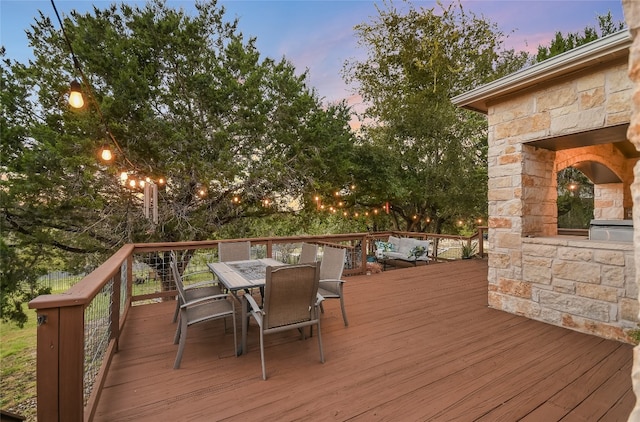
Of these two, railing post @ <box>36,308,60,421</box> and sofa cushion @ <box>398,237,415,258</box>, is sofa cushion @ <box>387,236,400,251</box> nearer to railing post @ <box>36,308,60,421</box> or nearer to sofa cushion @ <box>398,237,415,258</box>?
sofa cushion @ <box>398,237,415,258</box>

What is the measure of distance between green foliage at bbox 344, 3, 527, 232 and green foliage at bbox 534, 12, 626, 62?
121 cm

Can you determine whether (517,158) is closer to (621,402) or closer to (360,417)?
(621,402)

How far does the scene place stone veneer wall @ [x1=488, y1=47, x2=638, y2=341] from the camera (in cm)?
283

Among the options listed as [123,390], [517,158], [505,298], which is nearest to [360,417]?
[123,390]

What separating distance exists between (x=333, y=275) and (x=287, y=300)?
123 centimetres

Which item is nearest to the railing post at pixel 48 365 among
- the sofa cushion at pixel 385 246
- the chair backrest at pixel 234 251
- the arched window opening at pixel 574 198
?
the chair backrest at pixel 234 251

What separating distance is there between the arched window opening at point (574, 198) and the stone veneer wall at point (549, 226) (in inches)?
333

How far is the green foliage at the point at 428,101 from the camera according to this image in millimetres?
10258

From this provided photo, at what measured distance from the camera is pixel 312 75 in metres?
10.6

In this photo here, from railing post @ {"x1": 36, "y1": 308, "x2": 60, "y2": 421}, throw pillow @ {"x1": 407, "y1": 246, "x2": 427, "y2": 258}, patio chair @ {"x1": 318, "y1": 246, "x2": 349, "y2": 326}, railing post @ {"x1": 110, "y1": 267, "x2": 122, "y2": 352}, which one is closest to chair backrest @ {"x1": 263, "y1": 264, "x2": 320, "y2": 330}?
patio chair @ {"x1": 318, "y1": 246, "x2": 349, "y2": 326}

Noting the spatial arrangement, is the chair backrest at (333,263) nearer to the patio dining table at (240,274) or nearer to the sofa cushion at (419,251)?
the patio dining table at (240,274)

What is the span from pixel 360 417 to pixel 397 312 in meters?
2.06

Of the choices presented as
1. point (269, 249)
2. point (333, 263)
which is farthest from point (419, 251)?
point (333, 263)

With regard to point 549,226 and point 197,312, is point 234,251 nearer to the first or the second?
point 197,312
